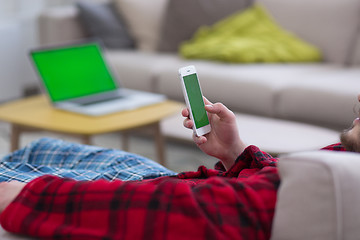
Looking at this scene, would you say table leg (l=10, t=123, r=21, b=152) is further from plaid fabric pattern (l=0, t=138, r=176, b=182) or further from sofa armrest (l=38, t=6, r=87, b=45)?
sofa armrest (l=38, t=6, r=87, b=45)

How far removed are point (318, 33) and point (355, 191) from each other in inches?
106

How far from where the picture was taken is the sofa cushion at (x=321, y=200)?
88 cm

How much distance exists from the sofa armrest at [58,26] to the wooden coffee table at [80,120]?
1151 millimetres

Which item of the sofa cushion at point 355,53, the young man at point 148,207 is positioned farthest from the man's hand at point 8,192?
the sofa cushion at point 355,53

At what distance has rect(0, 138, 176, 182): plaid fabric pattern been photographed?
1.45 meters

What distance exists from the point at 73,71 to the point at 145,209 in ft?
5.71

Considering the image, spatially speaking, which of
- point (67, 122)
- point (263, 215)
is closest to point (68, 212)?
point (263, 215)

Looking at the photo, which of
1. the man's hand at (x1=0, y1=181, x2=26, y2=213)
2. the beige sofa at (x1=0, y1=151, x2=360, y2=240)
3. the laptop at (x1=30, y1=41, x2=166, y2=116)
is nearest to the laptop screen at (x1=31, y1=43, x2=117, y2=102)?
the laptop at (x1=30, y1=41, x2=166, y2=116)

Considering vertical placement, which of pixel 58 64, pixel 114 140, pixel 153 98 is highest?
pixel 58 64

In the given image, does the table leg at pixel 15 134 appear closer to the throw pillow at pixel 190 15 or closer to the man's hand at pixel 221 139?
the man's hand at pixel 221 139

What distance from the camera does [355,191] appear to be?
89cm

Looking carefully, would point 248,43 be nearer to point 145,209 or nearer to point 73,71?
point 73,71

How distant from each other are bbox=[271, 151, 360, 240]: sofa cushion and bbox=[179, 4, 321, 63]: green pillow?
96.0 inches

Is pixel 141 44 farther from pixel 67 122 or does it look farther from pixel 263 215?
pixel 263 215
